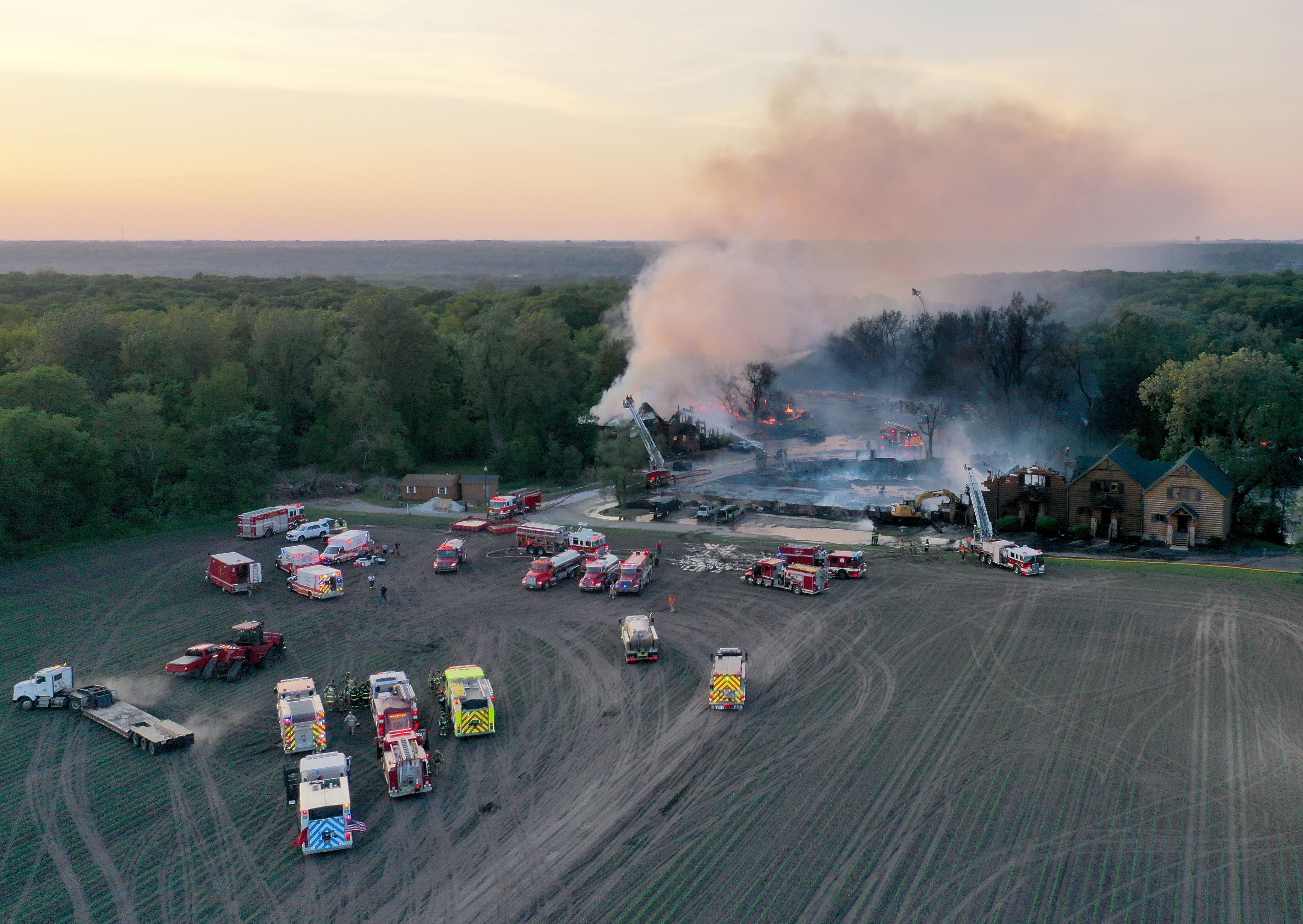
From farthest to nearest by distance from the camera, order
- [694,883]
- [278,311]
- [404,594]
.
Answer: [278,311], [404,594], [694,883]

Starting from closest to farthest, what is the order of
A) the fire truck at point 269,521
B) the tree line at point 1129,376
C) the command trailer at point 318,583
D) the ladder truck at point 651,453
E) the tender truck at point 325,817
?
the tender truck at point 325,817
the command trailer at point 318,583
the fire truck at point 269,521
the tree line at point 1129,376
the ladder truck at point 651,453

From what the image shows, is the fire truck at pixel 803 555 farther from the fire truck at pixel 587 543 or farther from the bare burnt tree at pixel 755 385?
the bare burnt tree at pixel 755 385

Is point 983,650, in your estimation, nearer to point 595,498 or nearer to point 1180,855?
point 1180,855

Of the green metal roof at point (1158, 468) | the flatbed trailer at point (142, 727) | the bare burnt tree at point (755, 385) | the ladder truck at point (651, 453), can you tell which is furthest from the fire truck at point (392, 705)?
the bare burnt tree at point (755, 385)

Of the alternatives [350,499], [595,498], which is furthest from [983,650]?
[350,499]

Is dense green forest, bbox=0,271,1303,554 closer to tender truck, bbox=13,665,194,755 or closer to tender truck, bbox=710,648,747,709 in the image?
tender truck, bbox=13,665,194,755

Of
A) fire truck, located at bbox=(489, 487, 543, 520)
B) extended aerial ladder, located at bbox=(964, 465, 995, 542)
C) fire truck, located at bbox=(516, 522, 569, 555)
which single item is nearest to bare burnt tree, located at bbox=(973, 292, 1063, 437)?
extended aerial ladder, located at bbox=(964, 465, 995, 542)
